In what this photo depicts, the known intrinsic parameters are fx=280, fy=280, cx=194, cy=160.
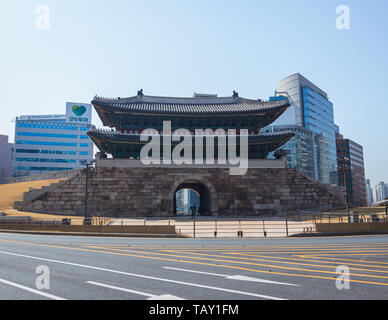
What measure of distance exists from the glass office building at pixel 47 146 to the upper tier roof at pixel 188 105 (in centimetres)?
4906

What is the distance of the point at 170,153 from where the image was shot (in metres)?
30.7

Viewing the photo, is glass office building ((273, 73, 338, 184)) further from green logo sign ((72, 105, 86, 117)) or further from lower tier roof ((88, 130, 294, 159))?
lower tier roof ((88, 130, 294, 159))

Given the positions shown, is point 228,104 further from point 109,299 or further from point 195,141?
point 109,299

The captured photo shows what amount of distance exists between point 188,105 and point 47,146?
60.7m

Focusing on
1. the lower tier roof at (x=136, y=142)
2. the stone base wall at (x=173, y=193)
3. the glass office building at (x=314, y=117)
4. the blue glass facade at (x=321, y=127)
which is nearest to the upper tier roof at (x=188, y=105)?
the lower tier roof at (x=136, y=142)

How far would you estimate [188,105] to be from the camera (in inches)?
1388

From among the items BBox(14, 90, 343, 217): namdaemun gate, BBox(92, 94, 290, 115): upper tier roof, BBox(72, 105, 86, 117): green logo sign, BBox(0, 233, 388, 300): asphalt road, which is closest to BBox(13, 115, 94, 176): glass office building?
BBox(72, 105, 86, 117): green logo sign

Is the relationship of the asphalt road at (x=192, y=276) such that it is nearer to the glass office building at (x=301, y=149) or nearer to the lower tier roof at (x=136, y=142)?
the lower tier roof at (x=136, y=142)

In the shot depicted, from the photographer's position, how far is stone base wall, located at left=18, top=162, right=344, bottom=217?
1083 inches

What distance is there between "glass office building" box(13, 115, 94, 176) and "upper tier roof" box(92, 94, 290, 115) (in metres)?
49.1

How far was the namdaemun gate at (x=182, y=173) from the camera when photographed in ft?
91.9
